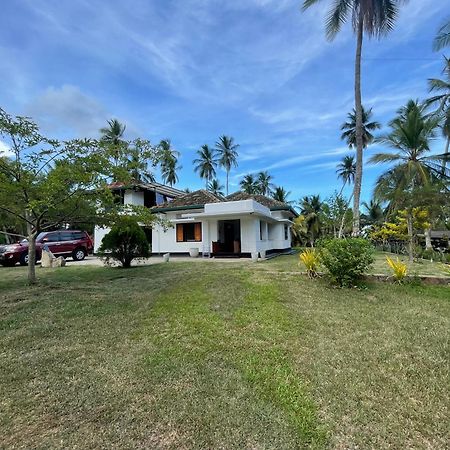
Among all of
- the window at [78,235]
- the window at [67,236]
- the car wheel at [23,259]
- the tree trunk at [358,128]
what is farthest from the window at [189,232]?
the tree trunk at [358,128]

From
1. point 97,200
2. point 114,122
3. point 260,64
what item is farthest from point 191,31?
point 114,122

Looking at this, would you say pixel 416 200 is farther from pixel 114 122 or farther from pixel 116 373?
pixel 114 122

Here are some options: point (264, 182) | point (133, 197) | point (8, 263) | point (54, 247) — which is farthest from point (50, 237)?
point (264, 182)

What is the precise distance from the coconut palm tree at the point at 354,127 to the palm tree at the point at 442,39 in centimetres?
1076

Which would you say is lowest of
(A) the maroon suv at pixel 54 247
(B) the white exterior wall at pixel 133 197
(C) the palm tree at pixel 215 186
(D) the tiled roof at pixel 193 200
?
(A) the maroon suv at pixel 54 247

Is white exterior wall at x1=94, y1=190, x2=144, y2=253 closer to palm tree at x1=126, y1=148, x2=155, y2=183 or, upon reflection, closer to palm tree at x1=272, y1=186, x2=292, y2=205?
palm tree at x1=126, y1=148, x2=155, y2=183

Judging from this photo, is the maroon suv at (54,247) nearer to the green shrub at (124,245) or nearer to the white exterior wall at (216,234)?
the white exterior wall at (216,234)

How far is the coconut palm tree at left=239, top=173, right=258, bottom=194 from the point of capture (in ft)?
146

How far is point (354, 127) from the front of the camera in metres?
31.5

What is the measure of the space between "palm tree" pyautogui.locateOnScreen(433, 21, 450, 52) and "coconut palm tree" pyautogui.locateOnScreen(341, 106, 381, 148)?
10.8 meters

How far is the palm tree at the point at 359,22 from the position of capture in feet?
49.6

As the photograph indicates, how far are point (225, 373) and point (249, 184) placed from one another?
139 ft

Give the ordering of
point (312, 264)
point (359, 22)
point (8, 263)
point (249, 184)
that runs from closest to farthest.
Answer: point (312, 264), point (8, 263), point (359, 22), point (249, 184)

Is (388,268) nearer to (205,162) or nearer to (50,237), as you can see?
(50,237)
